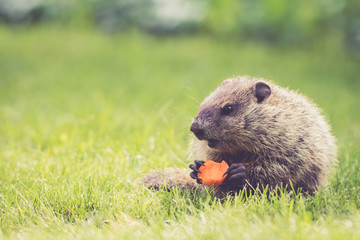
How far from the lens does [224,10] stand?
10.7 m

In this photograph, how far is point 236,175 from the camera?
3.07m

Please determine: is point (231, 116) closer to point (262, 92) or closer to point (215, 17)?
point (262, 92)

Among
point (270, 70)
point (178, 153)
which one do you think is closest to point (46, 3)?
point (270, 70)

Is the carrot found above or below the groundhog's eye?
below

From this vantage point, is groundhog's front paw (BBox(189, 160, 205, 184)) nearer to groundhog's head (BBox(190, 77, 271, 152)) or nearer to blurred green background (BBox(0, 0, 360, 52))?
groundhog's head (BBox(190, 77, 271, 152))

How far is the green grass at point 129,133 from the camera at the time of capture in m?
2.71

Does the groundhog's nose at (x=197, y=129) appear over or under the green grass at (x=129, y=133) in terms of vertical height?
over

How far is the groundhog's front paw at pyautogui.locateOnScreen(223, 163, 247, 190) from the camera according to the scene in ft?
10.1

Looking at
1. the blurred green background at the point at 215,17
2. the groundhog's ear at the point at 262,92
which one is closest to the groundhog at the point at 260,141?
the groundhog's ear at the point at 262,92

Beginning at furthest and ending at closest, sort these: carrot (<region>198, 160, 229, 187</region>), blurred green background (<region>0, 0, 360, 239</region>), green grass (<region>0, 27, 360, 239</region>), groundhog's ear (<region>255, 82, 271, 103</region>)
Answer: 1. groundhog's ear (<region>255, 82, 271, 103</region>)
2. carrot (<region>198, 160, 229, 187</region>)
3. blurred green background (<region>0, 0, 360, 239</region>)
4. green grass (<region>0, 27, 360, 239</region>)

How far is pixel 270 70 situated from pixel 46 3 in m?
6.45

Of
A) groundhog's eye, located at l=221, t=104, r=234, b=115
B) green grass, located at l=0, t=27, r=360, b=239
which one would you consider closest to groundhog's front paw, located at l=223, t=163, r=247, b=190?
green grass, located at l=0, t=27, r=360, b=239

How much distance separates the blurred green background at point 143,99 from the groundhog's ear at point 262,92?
567 millimetres

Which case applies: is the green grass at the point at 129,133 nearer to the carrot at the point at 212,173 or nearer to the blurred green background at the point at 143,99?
the blurred green background at the point at 143,99
